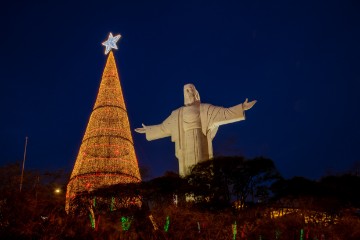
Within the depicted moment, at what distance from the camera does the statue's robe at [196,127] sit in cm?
1983

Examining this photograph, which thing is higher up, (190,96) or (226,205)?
(190,96)

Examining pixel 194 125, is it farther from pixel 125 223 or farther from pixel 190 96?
pixel 125 223

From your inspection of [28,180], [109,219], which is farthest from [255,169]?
[28,180]

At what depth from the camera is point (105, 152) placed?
65.1ft

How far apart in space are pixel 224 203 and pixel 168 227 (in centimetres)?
354

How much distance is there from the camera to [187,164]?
20016 millimetres

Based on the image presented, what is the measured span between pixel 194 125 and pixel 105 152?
4.67m

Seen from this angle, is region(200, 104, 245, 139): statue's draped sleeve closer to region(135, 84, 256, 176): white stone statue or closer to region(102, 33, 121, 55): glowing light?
region(135, 84, 256, 176): white stone statue

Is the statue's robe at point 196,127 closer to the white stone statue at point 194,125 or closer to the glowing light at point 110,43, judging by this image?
the white stone statue at point 194,125

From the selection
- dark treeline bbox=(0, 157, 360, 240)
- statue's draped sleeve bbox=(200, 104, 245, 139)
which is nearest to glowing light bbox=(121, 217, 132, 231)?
dark treeline bbox=(0, 157, 360, 240)

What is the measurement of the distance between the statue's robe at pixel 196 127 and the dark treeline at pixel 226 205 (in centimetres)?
196

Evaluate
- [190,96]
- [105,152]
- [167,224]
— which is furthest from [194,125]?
[167,224]

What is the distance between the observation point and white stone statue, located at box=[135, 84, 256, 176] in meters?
19.8

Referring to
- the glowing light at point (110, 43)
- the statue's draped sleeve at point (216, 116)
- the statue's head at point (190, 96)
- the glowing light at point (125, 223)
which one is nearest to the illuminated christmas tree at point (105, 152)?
the glowing light at point (110, 43)
